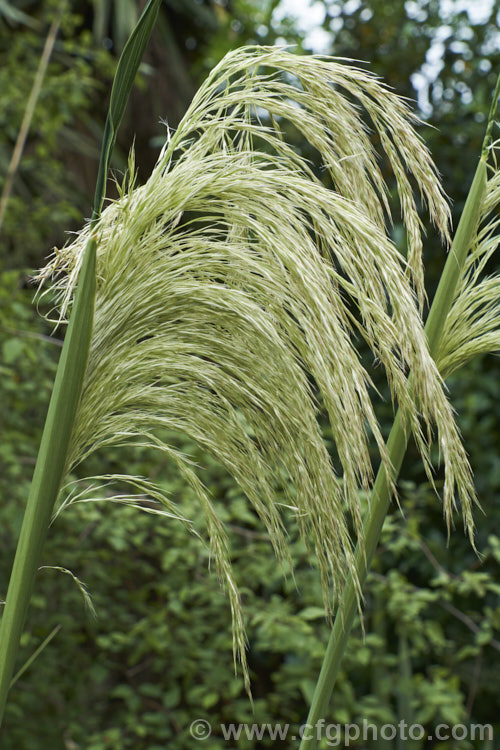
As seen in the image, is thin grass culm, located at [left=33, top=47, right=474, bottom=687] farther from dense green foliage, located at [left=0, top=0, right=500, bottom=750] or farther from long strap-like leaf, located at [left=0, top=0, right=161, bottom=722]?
dense green foliage, located at [left=0, top=0, right=500, bottom=750]

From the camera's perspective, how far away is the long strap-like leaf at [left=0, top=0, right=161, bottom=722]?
55cm

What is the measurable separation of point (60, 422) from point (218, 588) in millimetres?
1453

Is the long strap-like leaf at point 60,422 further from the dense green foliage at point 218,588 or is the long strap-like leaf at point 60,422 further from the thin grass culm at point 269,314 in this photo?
the dense green foliage at point 218,588

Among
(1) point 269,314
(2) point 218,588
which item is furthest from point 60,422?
(2) point 218,588

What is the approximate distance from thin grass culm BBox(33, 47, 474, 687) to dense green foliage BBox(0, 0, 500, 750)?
101cm

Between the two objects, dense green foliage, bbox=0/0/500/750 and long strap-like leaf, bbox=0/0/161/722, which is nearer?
long strap-like leaf, bbox=0/0/161/722

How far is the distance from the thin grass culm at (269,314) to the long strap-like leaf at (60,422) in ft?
0.08

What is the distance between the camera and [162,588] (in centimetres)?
196

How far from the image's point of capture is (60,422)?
56 centimetres

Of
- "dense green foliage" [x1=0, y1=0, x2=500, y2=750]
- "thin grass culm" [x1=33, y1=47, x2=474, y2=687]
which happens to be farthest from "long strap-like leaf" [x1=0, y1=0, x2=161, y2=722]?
"dense green foliage" [x1=0, y1=0, x2=500, y2=750]

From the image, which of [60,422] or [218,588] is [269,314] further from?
[218,588]

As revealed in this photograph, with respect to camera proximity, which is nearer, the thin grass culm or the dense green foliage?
the thin grass culm

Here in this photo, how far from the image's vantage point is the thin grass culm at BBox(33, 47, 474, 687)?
0.54 meters

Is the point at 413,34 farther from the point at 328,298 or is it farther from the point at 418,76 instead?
the point at 328,298
